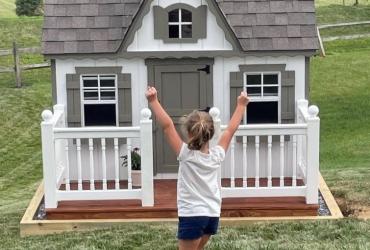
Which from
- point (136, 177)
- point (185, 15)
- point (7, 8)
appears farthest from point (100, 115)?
point (7, 8)

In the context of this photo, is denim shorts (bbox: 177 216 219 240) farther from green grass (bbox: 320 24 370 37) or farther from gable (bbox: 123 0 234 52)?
green grass (bbox: 320 24 370 37)

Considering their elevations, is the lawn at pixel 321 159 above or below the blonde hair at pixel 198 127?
below

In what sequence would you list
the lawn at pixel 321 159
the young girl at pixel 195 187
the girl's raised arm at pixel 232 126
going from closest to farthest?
the young girl at pixel 195 187 < the girl's raised arm at pixel 232 126 < the lawn at pixel 321 159

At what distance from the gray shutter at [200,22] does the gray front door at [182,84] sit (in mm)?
348

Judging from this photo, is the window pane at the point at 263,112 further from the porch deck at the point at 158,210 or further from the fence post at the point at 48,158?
the fence post at the point at 48,158

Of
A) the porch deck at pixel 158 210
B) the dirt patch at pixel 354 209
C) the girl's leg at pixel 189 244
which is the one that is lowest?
the dirt patch at pixel 354 209

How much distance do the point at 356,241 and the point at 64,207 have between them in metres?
3.31

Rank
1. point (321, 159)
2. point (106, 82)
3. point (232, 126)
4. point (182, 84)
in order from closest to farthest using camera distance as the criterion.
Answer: point (232, 126)
point (182, 84)
point (106, 82)
point (321, 159)

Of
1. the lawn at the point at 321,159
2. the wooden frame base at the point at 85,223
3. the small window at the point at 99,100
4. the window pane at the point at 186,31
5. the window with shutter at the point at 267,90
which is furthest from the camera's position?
the small window at the point at 99,100

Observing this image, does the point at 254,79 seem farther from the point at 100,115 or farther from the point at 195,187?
the point at 195,187

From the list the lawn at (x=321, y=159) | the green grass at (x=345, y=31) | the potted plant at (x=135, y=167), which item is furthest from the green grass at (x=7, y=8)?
the potted plant at (x=135, y=167)

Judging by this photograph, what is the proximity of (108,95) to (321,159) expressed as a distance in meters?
7.21

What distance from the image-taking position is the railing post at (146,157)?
8094 millimetres

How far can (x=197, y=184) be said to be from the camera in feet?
18.1
